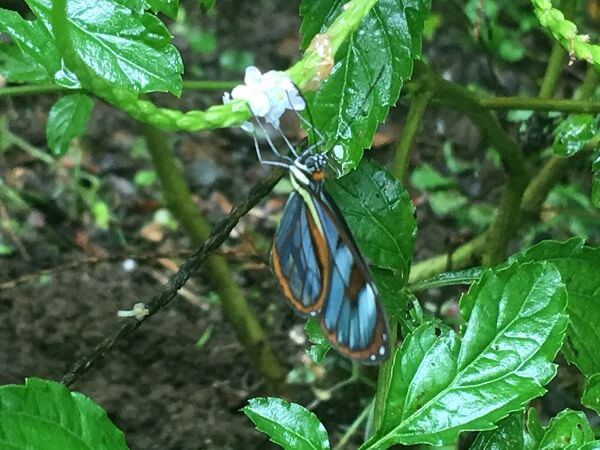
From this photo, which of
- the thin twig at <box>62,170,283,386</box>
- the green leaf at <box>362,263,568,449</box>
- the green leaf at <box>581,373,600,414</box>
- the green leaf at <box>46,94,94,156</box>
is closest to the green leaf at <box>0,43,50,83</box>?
the green leaf at <box>46,94,94,156</box>

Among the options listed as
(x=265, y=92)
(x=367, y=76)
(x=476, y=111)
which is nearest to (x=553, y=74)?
(x=476, y=111)

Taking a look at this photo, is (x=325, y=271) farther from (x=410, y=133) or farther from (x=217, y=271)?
(x=217, y=271)

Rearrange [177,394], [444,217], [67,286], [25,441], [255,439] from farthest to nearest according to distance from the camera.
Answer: [444,217]
[67,286]
[177,394]
[255,439]
[25,441]

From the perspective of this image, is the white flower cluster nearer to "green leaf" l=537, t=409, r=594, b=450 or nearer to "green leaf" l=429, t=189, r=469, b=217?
"green leaf" l=537, t=409, r=594, b=450

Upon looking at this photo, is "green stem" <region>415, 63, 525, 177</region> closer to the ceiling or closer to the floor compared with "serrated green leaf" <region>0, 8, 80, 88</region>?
closer to the floor

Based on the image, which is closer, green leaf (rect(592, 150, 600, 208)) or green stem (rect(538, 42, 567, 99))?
green leaf (rect(592, 150, 600, 208))

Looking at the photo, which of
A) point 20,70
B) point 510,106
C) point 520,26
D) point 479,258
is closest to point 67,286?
point 20,70

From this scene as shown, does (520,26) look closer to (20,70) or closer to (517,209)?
(517,209)
